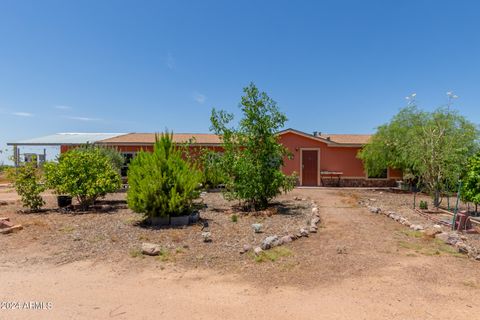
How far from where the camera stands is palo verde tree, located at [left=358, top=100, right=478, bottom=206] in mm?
11086

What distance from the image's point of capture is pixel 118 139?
21.0 m

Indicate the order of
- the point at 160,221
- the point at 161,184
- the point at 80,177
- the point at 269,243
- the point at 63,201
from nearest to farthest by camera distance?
1. the point at 269,243
2. the point at 161,184
3. the point at 160,221
4. the point at 80,177
5. the point at 63,201

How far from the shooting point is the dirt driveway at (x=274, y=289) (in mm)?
3766

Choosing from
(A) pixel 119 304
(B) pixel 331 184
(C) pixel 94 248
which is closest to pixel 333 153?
(B) pixel 331 184

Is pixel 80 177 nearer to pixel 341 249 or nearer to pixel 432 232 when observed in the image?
pixel 341 249

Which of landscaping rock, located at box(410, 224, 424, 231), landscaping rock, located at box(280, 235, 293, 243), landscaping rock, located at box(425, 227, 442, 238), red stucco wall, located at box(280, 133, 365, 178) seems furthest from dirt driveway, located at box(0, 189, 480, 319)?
red stucco wall, located at box(280, 133, 365, 178)

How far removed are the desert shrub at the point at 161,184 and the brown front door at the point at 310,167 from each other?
12440 mm

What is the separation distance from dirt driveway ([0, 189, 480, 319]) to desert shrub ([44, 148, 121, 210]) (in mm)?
4447

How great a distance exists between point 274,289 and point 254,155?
21.7 ft

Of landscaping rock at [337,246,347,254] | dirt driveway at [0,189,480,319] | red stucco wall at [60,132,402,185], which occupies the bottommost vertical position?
dirt driveway at [0,189,480,319]

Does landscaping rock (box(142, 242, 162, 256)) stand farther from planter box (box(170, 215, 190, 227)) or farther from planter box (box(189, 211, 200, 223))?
planter box (box(189, 211, 200, 223))

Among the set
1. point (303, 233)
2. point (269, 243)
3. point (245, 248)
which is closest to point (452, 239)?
point (303, 233)

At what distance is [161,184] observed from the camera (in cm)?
851

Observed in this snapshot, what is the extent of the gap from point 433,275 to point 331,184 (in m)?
15.8
